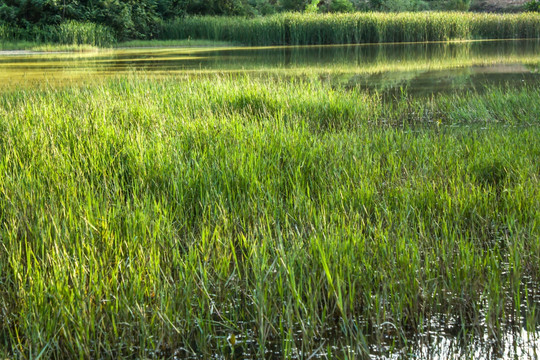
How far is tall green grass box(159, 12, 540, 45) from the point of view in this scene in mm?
23344

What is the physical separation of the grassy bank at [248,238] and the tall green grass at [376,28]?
19.7 m

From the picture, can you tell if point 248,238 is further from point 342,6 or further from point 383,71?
point 342,6

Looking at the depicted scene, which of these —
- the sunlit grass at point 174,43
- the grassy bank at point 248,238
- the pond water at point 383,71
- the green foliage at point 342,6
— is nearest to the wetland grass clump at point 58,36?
the sunlit grass at point 174,43

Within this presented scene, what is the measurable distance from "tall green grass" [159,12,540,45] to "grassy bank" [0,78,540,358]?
64.7 feet

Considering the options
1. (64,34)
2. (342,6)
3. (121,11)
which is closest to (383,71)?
(64,34)

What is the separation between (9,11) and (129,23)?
4533 millimetres

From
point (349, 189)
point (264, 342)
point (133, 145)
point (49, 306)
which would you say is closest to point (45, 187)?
point (133, 145)

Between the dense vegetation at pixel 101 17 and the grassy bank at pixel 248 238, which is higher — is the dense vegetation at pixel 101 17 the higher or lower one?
the higher one

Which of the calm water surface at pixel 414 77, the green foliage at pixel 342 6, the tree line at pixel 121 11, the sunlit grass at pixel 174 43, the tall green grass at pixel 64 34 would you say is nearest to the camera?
the calm water surface at pixel 414 77

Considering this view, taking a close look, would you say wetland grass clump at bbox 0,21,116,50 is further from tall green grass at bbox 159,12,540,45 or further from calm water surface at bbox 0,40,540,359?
tall green grass at bbox 159,12,540,45

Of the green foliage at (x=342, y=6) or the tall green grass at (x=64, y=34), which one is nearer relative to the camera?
the tall green grass at (x=64, y=34)

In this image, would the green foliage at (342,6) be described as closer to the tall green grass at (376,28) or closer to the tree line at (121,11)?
the tree line at (121,11)

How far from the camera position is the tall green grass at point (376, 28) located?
2334 cm

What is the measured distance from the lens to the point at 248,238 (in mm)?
2582
